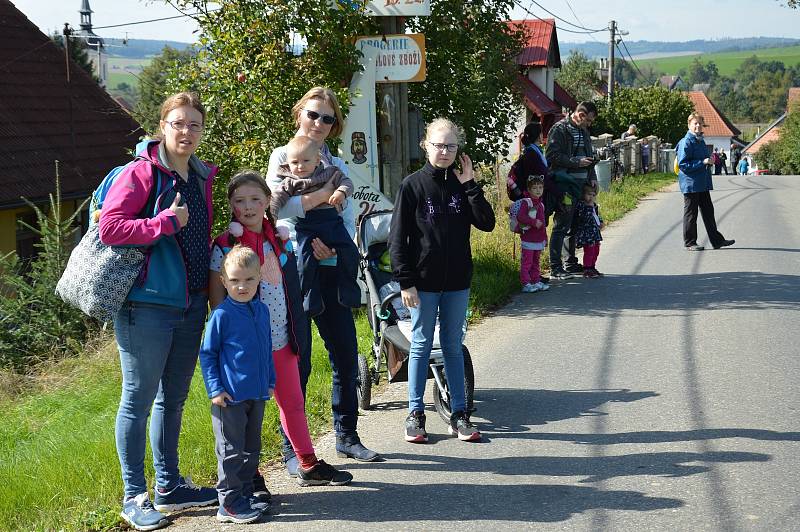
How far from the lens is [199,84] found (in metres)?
10.7

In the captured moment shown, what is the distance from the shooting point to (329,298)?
5.98 metres

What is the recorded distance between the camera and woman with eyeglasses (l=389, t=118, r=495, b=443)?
6258 millimetres

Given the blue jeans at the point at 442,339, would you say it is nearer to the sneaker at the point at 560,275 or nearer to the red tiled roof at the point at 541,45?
the sneaker at the point at 560,275

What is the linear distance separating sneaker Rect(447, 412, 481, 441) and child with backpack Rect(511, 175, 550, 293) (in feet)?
16.8

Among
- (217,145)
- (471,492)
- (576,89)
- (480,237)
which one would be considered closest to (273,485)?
(471,492)

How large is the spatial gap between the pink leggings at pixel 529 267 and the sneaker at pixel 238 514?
689 centimetres

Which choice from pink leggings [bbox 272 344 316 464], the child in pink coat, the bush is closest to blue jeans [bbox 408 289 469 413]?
pink leggings [bbox 272 344 316 464]

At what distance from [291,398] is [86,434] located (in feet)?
8.41

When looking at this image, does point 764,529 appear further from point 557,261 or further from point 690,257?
point 690,257

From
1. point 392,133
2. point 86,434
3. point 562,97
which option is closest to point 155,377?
point 86,434

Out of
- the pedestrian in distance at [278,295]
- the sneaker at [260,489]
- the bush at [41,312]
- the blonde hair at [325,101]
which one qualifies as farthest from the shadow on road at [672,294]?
the bush at [41,312]

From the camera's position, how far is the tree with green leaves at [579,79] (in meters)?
62.6

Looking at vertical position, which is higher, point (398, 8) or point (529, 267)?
point (398, 8)

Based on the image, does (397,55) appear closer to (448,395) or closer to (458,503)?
(448,395)
